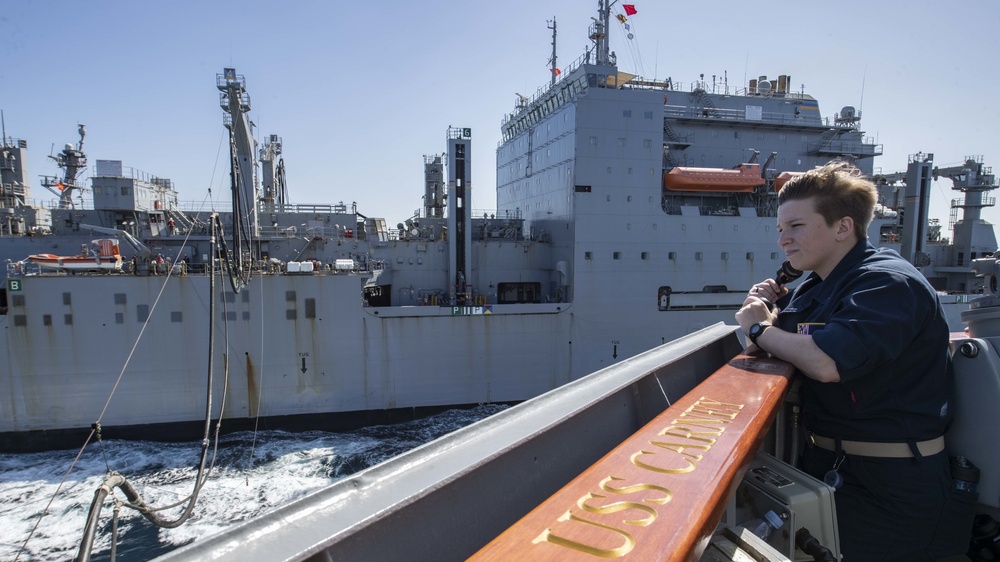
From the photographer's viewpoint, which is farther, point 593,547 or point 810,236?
point 810,236

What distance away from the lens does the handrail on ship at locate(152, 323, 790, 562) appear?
98cm

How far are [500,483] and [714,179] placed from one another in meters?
16.9

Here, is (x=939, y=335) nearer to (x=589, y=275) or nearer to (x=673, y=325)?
(x=589, y=275)

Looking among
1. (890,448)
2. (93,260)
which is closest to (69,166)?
(93,260)

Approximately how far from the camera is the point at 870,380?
189 cm

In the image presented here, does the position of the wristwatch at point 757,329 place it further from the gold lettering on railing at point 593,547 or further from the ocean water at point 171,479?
the ocean water at point 171,479

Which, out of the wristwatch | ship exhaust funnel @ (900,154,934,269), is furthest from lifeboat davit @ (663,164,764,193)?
the wristwatch

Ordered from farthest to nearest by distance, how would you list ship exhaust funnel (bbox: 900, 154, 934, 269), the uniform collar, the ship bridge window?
ship exhaust funnel (bbox: 900, 154, 934, 269), the ship bridge window, the uniform collar

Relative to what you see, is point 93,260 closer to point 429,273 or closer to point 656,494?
point 429,273

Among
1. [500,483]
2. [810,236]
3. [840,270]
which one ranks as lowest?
[500,483]

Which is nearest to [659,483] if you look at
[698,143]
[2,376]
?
[2,376]

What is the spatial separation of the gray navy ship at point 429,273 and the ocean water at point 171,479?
1.97 ft

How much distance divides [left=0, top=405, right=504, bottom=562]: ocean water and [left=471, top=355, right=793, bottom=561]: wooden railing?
1079cm

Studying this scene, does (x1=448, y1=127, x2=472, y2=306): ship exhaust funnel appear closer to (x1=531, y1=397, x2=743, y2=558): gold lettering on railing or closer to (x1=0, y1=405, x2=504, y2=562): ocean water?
(x1=0, y1=405, x2=504, y2=562): ocean water
